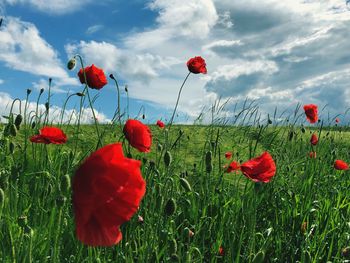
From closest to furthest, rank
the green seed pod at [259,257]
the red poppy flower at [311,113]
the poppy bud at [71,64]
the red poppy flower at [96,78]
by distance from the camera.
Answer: the green seed pod at [259,257]
the poppy bud at [71,64]
the red poppy flower at [96,78]
the red poppy flower at [311,113]

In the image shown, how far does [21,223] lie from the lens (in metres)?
1.83

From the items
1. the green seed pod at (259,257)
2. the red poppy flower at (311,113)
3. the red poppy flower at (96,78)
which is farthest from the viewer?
the red poppy flower at (311,113)

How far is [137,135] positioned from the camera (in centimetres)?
207

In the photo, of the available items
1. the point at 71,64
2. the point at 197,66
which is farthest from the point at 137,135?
the point at 197,66

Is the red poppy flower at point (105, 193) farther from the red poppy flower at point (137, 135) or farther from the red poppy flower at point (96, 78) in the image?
the red poppy flower at point (96, 78)

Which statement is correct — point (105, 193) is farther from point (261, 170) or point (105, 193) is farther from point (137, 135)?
point (261, 170)

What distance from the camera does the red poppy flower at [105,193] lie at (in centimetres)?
87

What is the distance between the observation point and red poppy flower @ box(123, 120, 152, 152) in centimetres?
206

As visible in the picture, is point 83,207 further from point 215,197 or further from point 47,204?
point 215,197

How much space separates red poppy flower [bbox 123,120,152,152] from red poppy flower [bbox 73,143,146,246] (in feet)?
3.75

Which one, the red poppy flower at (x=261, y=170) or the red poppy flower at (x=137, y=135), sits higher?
the red poppy flower at (x=137, y=135)

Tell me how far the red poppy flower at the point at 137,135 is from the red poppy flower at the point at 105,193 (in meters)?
A: 1.14

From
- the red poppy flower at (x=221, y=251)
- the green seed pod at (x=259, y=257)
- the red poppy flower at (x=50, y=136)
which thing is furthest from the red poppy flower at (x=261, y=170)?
the red poppy flower at (x=50, y=136)

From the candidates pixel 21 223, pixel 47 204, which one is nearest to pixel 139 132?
pixel 21 223
